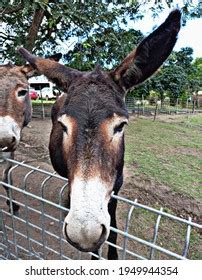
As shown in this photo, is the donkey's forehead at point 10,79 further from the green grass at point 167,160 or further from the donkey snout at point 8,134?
the green grass at point 167,160

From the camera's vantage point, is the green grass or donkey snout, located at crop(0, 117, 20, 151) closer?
donkey snout, located at crop(0, 117, 20, 151)

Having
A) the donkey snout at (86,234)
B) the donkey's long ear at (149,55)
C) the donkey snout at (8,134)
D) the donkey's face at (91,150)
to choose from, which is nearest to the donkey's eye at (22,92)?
the donkey snout at (8,134)

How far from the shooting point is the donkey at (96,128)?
165 cm

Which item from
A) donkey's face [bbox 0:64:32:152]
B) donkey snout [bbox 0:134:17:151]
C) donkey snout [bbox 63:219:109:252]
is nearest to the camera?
donkey snout [bbox 63:219:109:252]

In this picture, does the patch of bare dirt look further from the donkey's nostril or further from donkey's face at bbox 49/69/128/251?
the donkey's nostril

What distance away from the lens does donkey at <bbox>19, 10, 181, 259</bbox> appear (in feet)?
5.41

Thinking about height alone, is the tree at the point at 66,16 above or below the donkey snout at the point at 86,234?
above

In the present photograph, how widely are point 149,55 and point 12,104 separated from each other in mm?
2655

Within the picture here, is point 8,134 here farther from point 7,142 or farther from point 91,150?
point 91,150

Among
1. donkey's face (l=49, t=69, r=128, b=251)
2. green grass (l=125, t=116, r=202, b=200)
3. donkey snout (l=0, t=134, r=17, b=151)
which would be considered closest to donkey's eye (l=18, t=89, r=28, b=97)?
donkey snout (l=0, t=134, r=17, b=151)

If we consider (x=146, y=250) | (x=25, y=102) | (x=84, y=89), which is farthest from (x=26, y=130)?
(x=84, y=89)

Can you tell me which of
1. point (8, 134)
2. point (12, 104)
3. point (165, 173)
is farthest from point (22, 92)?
point (165, 173)

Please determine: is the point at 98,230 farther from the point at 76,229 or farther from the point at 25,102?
the point at 25,102

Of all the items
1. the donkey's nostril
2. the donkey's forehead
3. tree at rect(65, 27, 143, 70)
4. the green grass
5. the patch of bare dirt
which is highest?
tree at rect(65, 27, 143, 70)
